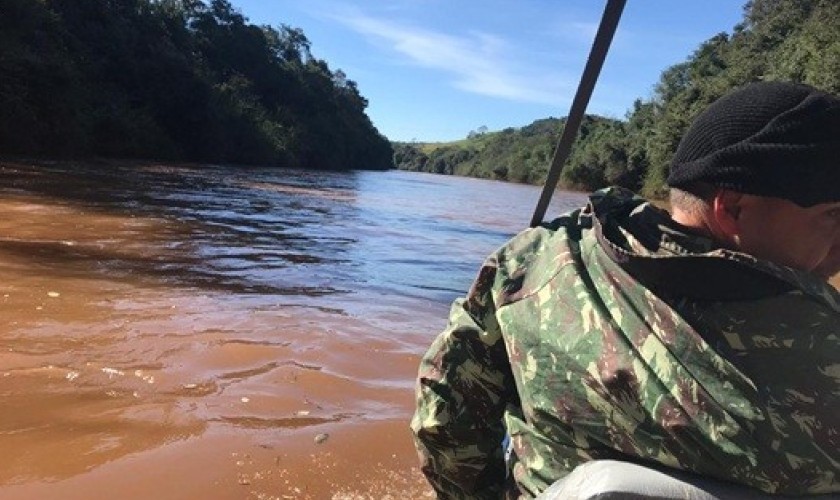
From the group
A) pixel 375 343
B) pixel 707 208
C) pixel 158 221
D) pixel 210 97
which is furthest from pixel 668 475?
pixel 210 97

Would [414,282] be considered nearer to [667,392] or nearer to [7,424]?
[7,424]

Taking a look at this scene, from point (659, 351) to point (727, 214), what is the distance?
231mm

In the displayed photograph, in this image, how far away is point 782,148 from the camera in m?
1.00

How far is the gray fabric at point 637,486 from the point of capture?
0.91 metres

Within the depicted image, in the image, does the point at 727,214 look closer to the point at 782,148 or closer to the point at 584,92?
the point at 782,148

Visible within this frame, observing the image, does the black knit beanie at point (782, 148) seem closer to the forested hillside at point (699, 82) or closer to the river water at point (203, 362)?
the river water at point (203, 362)

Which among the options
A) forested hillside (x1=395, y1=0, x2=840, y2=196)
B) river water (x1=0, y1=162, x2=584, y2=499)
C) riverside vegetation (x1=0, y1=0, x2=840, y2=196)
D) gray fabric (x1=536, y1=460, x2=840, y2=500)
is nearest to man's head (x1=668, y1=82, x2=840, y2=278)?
gray fabric (x1=536, y1=460, x2=840, y2=500)

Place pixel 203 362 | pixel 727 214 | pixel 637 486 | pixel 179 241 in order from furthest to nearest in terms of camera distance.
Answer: pixel 179 241 → pixel 203 362 → pixel 727 214 → pixel 637 486

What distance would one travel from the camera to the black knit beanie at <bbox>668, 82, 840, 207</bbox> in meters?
1.00

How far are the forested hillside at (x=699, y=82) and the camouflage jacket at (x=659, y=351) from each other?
2427 centimetres

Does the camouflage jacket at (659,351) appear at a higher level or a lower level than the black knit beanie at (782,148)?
lower

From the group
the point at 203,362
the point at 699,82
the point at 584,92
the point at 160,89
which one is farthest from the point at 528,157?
the point at 584,92

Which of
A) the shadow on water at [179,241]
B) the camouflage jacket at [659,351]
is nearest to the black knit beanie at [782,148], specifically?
the camouflage jacket at [659,351]

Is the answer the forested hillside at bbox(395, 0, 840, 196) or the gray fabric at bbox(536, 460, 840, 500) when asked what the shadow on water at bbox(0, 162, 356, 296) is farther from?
the forested hillside at bbox(395, 0, 840, 196)
